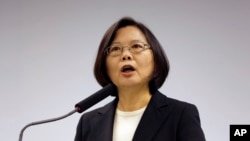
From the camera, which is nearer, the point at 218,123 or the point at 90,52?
the point at 218,123

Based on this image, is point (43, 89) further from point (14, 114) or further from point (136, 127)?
point (136, 127)

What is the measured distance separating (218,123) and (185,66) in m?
0.32

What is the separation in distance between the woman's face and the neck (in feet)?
0.08

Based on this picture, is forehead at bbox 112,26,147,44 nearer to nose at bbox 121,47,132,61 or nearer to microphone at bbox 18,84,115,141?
nose at bbox 121,47,132,61

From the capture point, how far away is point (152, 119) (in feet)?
3.65

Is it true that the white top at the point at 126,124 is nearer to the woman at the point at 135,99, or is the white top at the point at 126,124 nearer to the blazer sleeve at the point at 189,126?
the woman at the point at 135,99

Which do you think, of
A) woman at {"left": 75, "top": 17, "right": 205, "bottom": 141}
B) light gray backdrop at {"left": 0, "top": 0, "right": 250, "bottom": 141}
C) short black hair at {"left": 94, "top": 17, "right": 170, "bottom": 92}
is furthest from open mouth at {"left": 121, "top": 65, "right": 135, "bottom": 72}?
light gray backdrop at {"left": 0, "top": 0, "right": 250, "bottom": 141}

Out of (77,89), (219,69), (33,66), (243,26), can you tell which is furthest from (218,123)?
(33,66)

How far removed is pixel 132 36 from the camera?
1.20 metres

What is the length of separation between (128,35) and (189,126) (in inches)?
13.6

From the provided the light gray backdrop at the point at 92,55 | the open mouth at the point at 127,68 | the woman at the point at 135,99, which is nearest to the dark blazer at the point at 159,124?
the woman at the point at 135,99

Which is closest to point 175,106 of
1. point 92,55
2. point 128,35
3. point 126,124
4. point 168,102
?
point 168,102

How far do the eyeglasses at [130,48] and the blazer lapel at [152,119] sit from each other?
0.15m

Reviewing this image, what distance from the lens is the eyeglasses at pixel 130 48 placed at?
1.17 m
